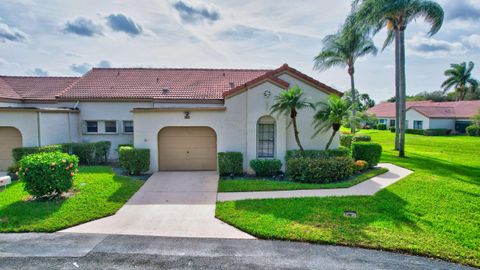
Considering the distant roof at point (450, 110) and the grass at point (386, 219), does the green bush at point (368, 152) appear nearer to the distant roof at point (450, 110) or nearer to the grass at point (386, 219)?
the grass at point (386, 219)

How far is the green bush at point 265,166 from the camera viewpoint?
12516 mm

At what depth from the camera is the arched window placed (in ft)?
44.3

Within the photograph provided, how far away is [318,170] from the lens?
11.3m

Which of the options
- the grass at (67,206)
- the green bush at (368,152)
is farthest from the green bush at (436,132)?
the grass at (67,206)

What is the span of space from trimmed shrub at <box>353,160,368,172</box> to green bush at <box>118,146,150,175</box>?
10526 mm

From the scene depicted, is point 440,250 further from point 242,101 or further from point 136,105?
point 136,105

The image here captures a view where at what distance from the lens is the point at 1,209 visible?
7.97 m

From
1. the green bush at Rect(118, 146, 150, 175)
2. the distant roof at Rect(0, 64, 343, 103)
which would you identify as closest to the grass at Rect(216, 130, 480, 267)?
the green bush at Rect(118, 146, 150, 175)

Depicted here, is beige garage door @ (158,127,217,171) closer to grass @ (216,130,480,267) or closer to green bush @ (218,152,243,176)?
green bush @ (218,152,243,176)

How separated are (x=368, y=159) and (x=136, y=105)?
48.9ft

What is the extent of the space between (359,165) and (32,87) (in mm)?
23468

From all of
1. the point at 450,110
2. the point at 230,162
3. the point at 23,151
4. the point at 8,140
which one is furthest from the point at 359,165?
the point at 450,110

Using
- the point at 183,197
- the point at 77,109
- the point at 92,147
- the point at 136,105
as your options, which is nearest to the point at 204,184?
the point at 183,197

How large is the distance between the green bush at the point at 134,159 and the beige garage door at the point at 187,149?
3.56 feet
